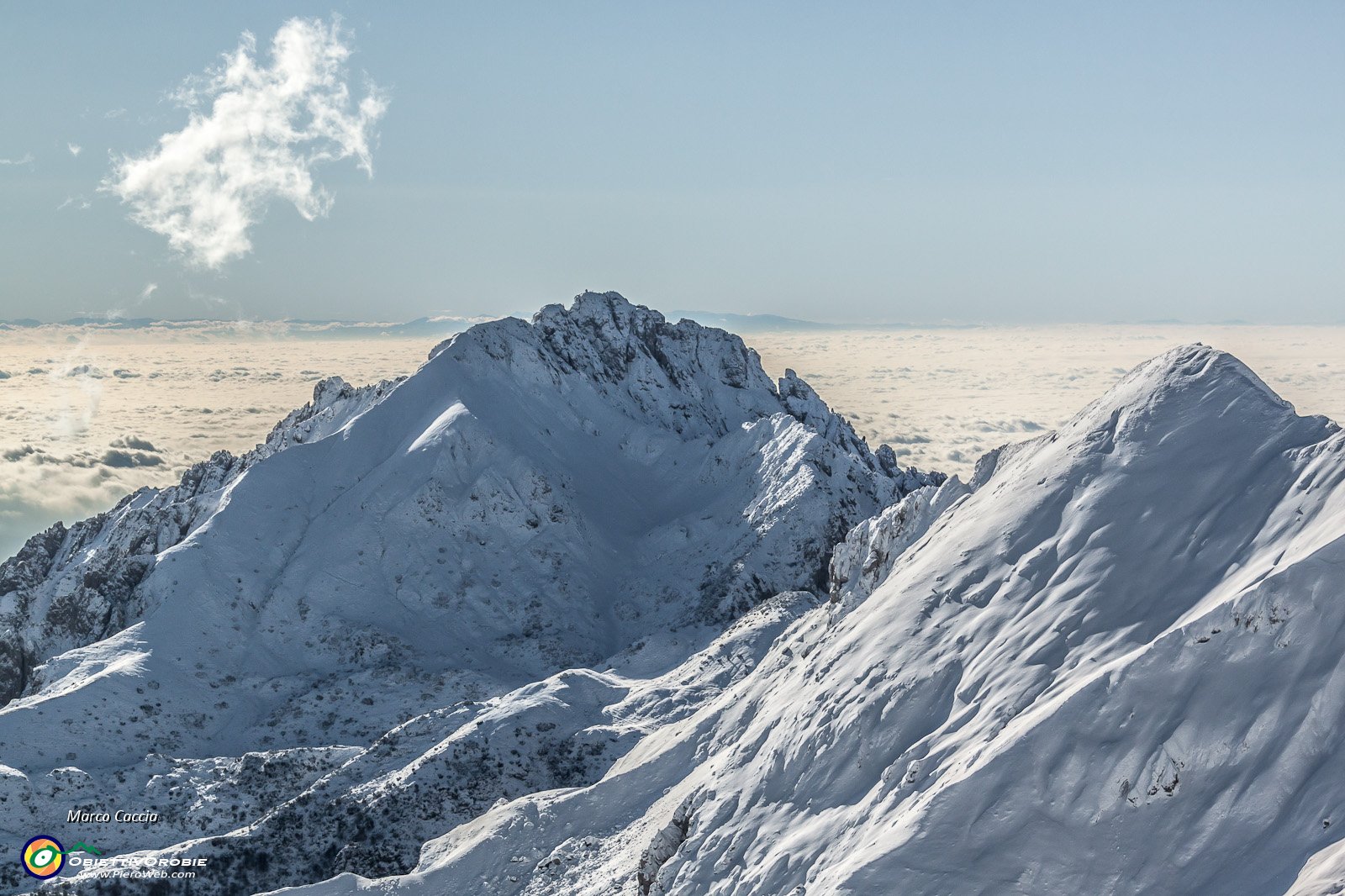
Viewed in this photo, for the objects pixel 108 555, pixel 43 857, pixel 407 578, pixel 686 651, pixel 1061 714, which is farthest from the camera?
pixel 108 555

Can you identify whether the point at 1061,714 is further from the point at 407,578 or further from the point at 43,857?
the point at 407,578

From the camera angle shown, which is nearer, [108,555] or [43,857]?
[43,857]

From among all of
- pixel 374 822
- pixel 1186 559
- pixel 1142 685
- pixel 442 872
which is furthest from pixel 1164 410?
pixel 374 822

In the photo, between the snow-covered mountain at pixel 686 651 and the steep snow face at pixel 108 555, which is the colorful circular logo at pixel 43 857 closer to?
the snow-covered mountain at pixel 686 651

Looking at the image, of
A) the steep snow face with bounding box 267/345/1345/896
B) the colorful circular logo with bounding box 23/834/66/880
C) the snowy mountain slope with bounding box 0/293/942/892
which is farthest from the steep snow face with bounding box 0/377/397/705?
the steep snow face with bounding box 267/345/1345/896

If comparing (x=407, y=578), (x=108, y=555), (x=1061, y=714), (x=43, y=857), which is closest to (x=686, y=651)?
(x=407, y=578)

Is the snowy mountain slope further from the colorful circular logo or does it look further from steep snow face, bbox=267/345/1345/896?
steep snow face, bbox=267/345/1345/896

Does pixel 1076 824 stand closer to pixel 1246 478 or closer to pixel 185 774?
pixel 1246 478
